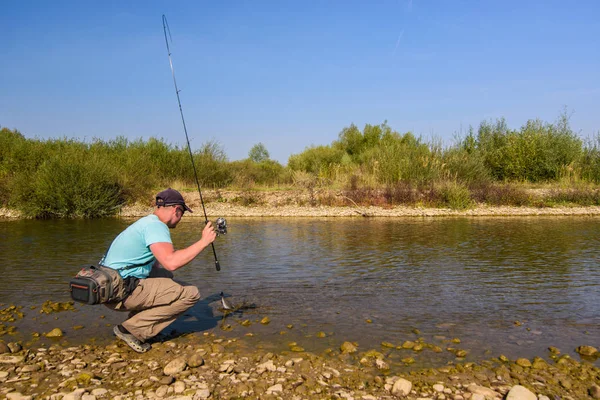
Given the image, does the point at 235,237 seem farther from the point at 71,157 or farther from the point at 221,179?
the point at 221,179

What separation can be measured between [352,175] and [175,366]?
20728 millimetres

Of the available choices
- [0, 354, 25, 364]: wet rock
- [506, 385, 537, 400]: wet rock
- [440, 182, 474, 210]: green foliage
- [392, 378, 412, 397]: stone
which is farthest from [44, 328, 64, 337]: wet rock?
[440, 182, 474, 210]: green foliage

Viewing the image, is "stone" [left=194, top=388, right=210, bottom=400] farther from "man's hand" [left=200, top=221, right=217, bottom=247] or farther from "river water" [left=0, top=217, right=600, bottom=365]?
"man's hand" [left=200, top=221, right=217, bottom=247]

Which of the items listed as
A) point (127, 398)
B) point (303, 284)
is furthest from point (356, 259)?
point (127, 398)

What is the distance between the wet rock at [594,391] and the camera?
3691mm

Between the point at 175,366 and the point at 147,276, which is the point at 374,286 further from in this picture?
the point at 175,366

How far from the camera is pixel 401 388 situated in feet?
12.4

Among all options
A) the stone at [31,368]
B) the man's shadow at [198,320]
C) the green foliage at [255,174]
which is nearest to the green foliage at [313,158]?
the green foliage at [255,174]

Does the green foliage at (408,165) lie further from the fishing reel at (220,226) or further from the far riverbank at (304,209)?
the fishing reel at (220,226)

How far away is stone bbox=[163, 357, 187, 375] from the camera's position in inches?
163

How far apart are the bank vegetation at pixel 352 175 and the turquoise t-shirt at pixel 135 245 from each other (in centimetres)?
1652

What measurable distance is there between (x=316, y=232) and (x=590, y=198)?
584 inches

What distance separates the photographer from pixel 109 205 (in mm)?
20641

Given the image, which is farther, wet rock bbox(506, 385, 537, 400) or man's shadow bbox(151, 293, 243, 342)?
man's shadow bbox(151, 293, 243, 342)
